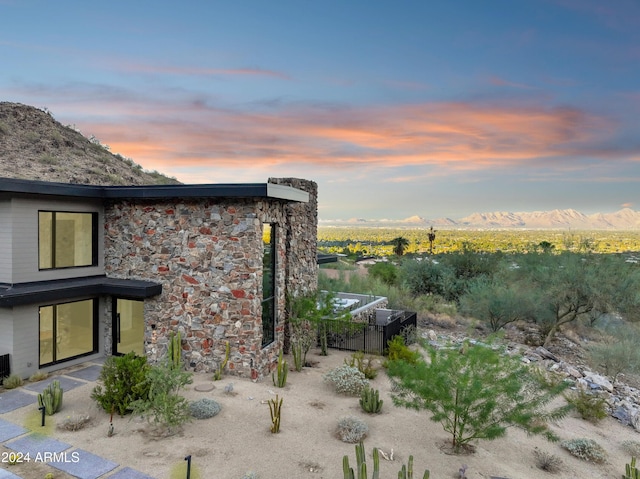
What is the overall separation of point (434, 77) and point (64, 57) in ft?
56.2

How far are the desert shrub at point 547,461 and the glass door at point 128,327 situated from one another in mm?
10252

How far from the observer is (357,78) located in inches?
711

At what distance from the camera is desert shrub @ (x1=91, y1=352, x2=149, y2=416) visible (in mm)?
7934

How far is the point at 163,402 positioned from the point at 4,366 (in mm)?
5333

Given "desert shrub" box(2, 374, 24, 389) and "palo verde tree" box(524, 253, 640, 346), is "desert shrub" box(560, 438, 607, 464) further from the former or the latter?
"desert shrub" box(2, 374, 24, 389)

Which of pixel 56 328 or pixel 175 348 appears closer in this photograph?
pixel 175 348

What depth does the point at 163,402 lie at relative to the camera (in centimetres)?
727

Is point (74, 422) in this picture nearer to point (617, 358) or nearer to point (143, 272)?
point (143, 272)

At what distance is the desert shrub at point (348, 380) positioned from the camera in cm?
988

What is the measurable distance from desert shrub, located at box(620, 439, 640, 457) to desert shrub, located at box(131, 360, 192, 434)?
937 cm

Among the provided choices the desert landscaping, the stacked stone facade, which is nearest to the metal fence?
the stacked stone facade

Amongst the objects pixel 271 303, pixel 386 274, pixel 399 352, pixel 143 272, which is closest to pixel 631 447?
pixel 399 352

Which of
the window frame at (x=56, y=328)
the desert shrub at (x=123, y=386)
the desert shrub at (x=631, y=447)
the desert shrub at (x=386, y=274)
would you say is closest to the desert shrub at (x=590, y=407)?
the desert shrub at (x=631, y=447)

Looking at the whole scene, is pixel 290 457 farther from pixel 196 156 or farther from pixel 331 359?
pixel 196 156
